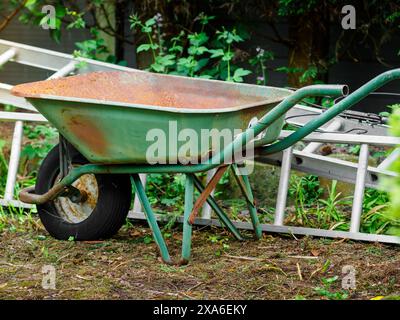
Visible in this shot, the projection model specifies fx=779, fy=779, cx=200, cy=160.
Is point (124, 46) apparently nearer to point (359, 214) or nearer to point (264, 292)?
point (359, 214)

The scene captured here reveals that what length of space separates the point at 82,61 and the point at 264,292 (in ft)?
7.40

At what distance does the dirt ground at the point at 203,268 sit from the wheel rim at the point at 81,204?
0.16 metres

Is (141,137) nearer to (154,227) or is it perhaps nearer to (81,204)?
(154,227)

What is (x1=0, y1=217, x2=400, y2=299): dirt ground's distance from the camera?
3127 mm

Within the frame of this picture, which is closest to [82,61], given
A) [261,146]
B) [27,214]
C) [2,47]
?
[2,47]

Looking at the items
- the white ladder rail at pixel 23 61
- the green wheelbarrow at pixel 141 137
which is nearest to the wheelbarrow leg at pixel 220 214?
the green wheelbarrow at pixel 141 137

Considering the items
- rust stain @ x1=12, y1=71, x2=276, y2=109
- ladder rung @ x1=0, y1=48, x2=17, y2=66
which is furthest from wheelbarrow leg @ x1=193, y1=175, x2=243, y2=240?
ladder rung @ x1=0, y1=48, x2=17, y2=66

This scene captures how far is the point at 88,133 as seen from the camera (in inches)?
138

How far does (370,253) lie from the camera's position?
3.67m

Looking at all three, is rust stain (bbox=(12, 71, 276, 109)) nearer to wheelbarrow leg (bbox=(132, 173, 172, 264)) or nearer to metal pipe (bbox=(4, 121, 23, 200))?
wheelbarrow leg (bbox=(132, 173, 172, 264))

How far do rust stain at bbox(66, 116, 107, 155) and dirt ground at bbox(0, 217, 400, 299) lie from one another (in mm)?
516

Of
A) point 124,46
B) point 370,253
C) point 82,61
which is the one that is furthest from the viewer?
point 124,46

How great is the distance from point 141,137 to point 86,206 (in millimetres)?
723

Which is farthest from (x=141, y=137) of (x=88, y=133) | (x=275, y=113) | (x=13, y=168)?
(x=13, y=168)
